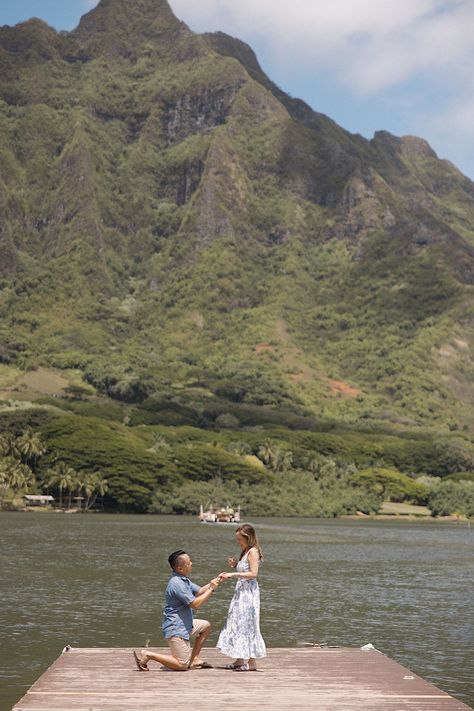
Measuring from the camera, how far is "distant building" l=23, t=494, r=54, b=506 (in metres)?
185

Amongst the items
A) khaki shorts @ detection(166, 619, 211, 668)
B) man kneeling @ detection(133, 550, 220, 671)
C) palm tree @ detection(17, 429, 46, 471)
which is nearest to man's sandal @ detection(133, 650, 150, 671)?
man kneeling @ detection(133, 550, 220, 671)

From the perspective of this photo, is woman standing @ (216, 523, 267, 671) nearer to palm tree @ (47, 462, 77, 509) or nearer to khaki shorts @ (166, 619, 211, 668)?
khaki shorts @ (166, 619, 211, 668)

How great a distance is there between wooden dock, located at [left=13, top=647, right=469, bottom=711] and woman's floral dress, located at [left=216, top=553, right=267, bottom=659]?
1.71 ft

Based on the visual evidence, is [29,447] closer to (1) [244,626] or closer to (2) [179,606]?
(2) [179,606]

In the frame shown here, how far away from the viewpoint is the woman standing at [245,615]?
25453mm

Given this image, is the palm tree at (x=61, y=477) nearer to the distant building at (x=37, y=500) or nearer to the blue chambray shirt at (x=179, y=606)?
the distant building at (x=37, y=500)

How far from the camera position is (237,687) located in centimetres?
2362

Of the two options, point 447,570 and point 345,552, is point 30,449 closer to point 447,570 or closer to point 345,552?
point 345,552

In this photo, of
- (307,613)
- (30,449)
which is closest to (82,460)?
(30,449)

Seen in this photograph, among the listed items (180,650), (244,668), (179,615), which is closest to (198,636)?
(180,650)

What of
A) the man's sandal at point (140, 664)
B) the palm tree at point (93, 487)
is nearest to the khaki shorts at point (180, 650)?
the man's sandal at point (140, 664)

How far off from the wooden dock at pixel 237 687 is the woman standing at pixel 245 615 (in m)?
0.50

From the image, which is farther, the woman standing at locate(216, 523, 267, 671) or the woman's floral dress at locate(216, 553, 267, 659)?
the woman's floral dress at locate(216, 553, 267, 659)

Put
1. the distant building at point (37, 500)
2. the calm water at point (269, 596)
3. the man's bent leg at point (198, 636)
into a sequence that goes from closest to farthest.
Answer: the man's bent leg at point (198, 636) → the calm water at point (269, 596) → the distant building at point (37, 500)
